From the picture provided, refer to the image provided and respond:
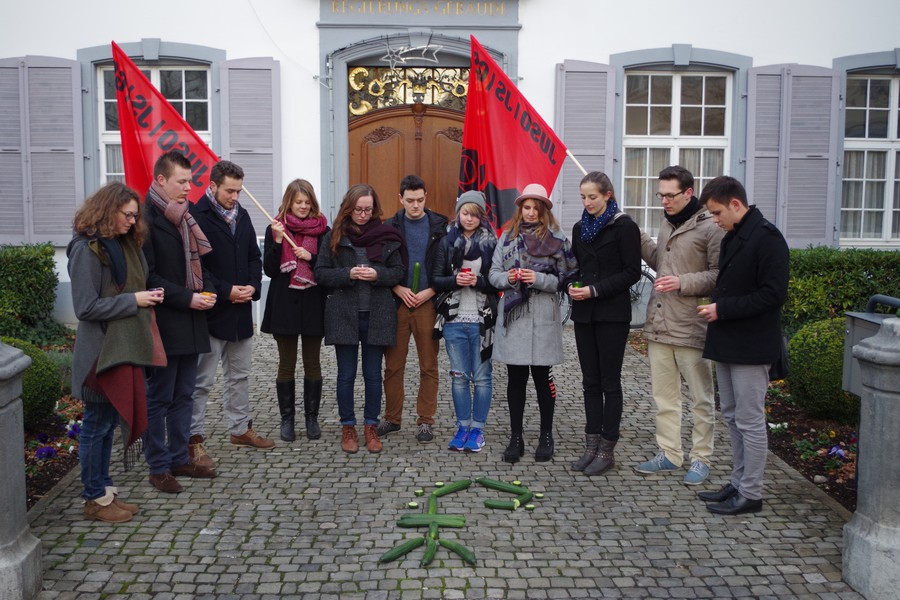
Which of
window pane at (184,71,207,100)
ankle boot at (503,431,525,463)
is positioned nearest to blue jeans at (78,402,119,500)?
ankle boot at (503,431,525,463)

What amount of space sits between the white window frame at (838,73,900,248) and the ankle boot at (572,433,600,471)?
22.4 feet

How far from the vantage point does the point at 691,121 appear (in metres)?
10.6

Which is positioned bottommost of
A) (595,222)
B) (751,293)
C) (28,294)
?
(28,294)

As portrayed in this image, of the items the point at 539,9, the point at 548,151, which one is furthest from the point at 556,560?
the point at 539,9

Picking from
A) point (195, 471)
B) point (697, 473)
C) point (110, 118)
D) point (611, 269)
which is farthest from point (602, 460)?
point (110, 118)

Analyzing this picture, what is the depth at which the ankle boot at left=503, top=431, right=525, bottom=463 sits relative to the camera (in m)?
5.40

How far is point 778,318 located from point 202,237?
10.7ft

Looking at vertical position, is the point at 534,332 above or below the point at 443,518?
above

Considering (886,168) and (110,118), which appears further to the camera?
(886,168)

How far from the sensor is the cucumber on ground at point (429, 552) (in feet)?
12.7

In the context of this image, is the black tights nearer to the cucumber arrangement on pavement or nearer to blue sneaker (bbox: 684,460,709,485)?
the cucumber arrangement on pavement

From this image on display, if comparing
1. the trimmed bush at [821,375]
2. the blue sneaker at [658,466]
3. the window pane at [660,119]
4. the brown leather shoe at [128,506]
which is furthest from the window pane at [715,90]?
the brown leather shoe at [128,506]

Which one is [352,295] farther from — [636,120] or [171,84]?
[636,120]

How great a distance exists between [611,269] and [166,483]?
2851 millimetres
